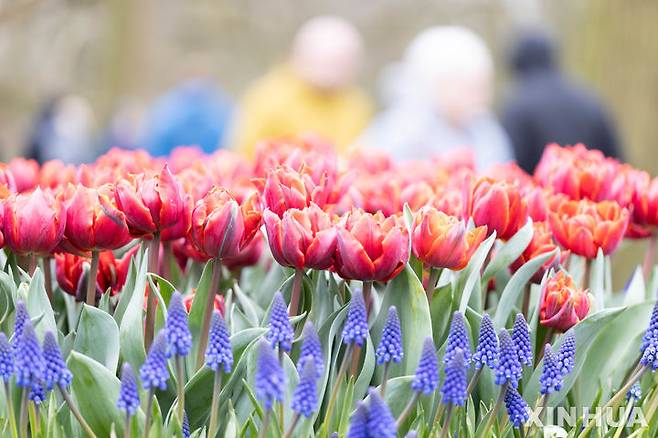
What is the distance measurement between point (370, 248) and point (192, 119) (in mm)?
4881

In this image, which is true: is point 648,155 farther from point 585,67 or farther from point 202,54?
point 202,54

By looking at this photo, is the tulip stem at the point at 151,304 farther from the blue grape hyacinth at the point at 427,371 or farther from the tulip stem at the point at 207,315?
the blue grape hyacinth at the point at 427,371

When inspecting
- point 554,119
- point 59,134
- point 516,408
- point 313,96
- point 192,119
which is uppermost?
point 59,134

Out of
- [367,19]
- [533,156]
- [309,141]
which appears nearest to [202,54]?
[367,19]

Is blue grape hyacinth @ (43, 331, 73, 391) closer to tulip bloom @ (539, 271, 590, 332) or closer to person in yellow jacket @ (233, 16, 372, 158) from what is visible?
tulip bloom @ (539, 271, 590, 332)

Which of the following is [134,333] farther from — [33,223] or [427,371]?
[427,371]

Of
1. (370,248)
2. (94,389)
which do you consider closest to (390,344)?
(370,248)

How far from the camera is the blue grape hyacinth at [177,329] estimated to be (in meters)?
1.01

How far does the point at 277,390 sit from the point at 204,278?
0.27m

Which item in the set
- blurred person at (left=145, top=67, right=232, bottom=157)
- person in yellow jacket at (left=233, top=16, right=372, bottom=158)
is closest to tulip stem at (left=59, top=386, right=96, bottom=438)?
person in yellow jacket at (left=233, top=16, right=372, bottom=158)

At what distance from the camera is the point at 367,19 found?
11227mm

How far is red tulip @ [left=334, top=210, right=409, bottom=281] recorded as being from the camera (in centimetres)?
110

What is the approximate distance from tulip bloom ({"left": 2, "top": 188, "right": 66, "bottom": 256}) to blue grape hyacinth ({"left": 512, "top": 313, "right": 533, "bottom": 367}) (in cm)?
55

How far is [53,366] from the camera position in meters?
0.99
